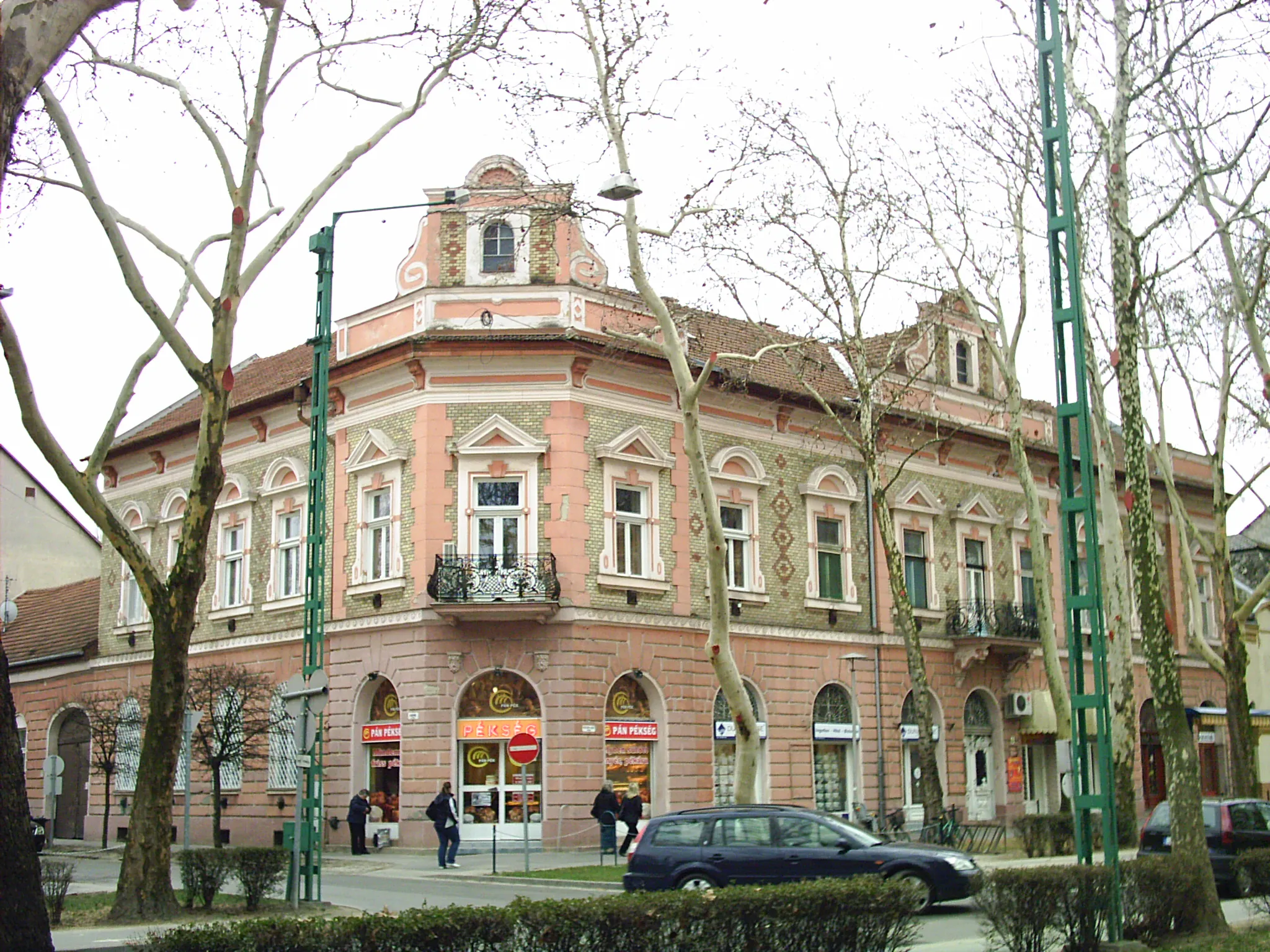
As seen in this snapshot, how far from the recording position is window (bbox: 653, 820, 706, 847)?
61.5ft

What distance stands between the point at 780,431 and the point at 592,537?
6639mm

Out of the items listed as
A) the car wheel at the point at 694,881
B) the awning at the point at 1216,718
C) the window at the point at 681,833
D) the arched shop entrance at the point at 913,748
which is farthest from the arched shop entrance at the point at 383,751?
the awning at the point at 1216,718

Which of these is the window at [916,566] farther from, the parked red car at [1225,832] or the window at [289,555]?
the window at [289,555]

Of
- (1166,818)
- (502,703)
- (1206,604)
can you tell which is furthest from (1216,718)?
(502,703)

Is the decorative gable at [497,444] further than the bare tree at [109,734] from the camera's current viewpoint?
No

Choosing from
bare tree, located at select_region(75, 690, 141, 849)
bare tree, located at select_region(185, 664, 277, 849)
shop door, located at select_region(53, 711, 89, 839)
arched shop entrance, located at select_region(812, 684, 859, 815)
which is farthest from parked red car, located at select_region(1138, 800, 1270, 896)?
shop door, located at select_region(53, 711, 89, 839)

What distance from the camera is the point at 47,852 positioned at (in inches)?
1351

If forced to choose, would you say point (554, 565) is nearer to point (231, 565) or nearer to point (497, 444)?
point (497, 444)

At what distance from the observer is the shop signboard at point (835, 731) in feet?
112

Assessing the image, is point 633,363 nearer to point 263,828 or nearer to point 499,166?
point 499,166

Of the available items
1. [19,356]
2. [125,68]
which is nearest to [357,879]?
[19,356]

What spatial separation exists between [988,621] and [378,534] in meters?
16.2

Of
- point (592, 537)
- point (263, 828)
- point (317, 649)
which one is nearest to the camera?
point (317, 649)

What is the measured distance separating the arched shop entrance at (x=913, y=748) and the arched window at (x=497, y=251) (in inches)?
572
